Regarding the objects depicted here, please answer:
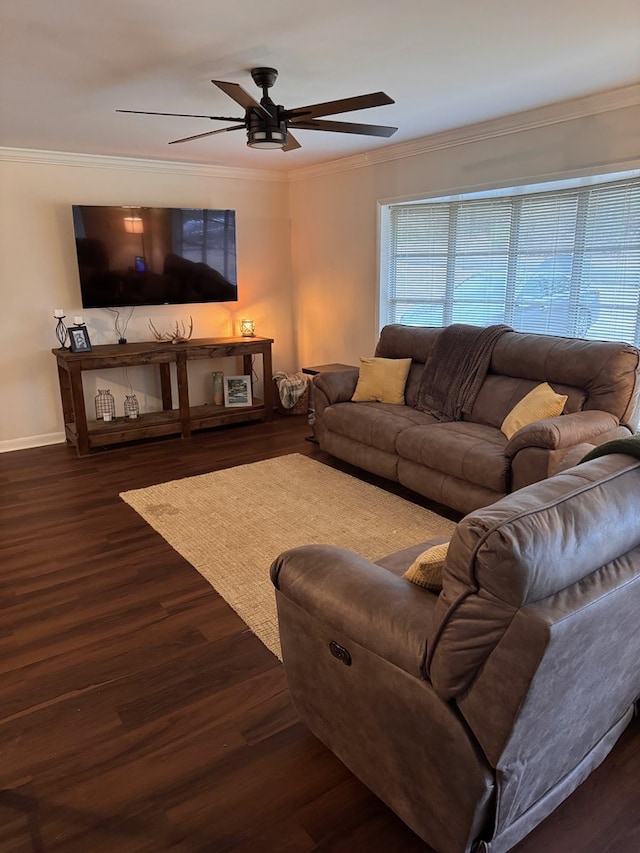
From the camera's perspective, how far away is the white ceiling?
2234 millimetres

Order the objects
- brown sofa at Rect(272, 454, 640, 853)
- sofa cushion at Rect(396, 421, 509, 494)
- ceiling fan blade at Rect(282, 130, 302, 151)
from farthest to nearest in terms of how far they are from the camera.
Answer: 1. sofa cushion at Rect(396, 421, 509, 494)
2. ceiling fan blade at Rect(282, 130, 302, 151)
3. brown sofa at Rect(272, 454, 640, 853)

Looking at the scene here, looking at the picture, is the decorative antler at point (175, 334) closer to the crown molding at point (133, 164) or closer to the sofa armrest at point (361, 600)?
the crown molding at point (133, 164)

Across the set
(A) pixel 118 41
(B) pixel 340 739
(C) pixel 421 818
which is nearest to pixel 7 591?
(B) pixel 340 739

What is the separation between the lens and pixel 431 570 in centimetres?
161

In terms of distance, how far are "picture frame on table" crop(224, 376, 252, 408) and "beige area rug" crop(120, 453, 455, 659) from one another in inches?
55.5

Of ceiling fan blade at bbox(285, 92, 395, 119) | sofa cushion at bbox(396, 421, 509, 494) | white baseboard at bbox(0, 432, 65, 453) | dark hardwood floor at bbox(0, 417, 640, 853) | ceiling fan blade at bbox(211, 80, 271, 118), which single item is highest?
ceiling fan blade at bbox(211, 80, 271, 118)

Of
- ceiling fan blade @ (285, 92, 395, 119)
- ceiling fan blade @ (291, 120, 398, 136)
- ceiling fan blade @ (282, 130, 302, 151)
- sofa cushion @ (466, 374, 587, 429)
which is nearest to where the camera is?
ceiling fan blade @ (285, 92, 395, 119)

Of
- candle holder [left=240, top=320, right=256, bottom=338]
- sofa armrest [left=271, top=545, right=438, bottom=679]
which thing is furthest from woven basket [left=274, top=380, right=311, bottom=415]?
sofa armrest [left=271, top=545, right=438, bottom=679]

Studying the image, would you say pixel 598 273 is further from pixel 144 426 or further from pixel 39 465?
pixel 39 465

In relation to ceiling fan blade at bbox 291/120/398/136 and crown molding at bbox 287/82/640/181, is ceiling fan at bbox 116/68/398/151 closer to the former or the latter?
ceiling fan blade at bbox 291/120/398/136

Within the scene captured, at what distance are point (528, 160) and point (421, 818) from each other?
3885 millimetres

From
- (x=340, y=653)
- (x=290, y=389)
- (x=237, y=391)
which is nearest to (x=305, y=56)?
(x=340, y=653)

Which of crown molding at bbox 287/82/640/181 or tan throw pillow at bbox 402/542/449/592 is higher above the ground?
crown molding at bbox 287/82/640/181

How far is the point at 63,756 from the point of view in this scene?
1878mm
